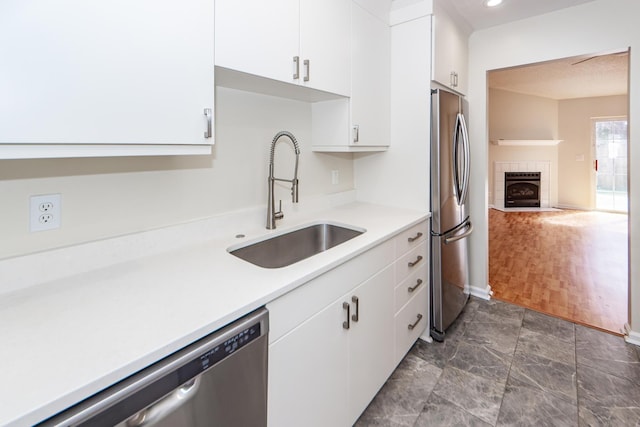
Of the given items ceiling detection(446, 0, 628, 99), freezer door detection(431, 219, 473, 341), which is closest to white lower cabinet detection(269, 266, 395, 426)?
freezer door detection(431, 219, 473, 341)

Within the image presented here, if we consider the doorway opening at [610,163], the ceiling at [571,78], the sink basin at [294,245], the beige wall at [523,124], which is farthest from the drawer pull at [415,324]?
the doorway opening at [610,163]

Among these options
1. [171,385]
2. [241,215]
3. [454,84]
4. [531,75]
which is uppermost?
[531,75]

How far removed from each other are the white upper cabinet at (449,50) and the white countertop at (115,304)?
4.31ft

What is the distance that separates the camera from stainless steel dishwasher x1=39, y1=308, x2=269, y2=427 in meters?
0.63

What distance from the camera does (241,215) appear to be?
1663 millimetres

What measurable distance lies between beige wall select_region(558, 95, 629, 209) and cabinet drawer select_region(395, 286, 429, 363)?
22.6 ft

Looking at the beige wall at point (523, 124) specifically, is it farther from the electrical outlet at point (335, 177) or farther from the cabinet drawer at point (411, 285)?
the cabinet drawer at point (411, 285)

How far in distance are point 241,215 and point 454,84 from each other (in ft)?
5.91

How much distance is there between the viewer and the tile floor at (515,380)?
158 cm

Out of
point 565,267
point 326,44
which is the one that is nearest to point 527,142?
point 565,267

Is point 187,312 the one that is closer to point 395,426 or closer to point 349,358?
point 349,358

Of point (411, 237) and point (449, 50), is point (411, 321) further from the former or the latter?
point (449, 50)

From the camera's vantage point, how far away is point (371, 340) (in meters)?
1.54

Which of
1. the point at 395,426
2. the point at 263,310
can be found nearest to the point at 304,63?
the point at 263,310
